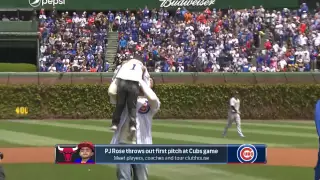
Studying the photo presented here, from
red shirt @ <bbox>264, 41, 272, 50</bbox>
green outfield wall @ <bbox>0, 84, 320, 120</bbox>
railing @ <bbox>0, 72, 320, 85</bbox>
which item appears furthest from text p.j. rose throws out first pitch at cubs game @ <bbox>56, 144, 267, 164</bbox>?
red shirt @ <bbox>264, 41, 272, 50</bbox>

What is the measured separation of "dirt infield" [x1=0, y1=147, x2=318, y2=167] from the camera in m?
11.9

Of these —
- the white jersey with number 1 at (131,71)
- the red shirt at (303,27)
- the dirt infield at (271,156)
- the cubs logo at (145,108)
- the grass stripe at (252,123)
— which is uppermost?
the red shirt at (303,27)

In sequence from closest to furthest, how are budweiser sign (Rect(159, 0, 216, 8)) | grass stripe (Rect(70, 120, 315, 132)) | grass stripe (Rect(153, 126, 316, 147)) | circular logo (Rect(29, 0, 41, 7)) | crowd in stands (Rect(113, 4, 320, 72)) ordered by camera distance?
1. grass stripe (Rect(153, 126, 316, 147))
2. grass stripe (Rect(70, 120, 315, 132))
3. crowd in stands (Rect(113, 4, 320, 72))
4. circular logo (Rect(29, 0, 41, 7))
5. budweiser sign (Rect(159, 0, 216, 8))

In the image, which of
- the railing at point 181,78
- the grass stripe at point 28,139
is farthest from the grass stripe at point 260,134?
the railing at point 181,78

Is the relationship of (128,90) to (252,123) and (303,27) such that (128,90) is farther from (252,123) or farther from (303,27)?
(303,27)

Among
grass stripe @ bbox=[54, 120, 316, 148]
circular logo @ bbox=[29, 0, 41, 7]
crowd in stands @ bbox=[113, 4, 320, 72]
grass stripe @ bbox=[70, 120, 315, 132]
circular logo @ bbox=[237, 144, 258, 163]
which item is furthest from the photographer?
circular logo @ bbox=[29, 0, 41, 7]

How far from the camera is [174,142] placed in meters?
15.4

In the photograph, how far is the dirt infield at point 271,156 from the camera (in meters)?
11.9

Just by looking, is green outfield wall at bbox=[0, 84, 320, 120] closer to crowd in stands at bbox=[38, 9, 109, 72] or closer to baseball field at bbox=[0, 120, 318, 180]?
baseball field at bbox=[0, 120, 318, 180]

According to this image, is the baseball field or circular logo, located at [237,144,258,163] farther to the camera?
the baseball field

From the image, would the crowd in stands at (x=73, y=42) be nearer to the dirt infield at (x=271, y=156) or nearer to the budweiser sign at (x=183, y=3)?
the budweiser sign at (x=183, y=3)

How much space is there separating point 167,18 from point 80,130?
1843 centimetres

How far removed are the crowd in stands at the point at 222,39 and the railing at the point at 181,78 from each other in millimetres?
2529

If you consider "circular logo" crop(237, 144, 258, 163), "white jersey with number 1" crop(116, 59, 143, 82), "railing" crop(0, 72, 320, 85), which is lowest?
"railing" crop(0, 72, 320, 85)
